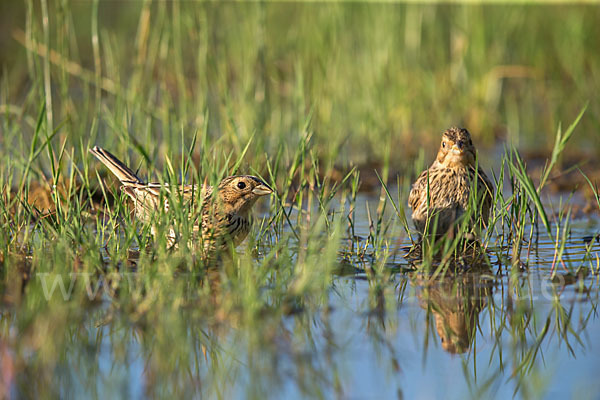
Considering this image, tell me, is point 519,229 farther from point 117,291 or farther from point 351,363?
point 117,291

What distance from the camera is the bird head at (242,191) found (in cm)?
630

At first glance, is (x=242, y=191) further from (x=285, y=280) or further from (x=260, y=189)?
(x=285, y=280)

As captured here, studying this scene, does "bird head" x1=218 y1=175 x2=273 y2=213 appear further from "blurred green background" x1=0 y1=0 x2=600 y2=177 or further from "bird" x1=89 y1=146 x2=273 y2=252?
"blurred green background" x1=0 y1=0 x2=600 y2=177

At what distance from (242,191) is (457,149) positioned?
160 cm

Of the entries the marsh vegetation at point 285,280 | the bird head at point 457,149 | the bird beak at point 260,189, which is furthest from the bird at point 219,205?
the bird head at point 457,149

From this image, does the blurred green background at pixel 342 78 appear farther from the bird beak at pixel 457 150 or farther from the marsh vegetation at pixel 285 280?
the bird beak at pixel 457 150

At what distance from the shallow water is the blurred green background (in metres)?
2.66

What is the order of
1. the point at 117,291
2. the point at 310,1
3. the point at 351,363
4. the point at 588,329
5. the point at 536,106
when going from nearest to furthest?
the point at 351,363 < the point at 588,329 < the point at 117,291 < the point at 310,1 < the point at 536,106

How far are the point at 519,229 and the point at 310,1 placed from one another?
5.18 m

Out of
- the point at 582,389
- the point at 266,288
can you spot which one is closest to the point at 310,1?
the point at 266,288

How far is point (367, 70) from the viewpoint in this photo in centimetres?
1023

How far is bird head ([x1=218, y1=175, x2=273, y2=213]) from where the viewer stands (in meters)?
6.30

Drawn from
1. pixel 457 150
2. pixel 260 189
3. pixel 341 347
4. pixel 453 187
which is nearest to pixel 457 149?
pixel 457 150

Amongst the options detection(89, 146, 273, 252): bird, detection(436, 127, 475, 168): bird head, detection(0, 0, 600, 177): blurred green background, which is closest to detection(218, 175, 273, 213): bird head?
detection(89, 146, 273, 252): bird
